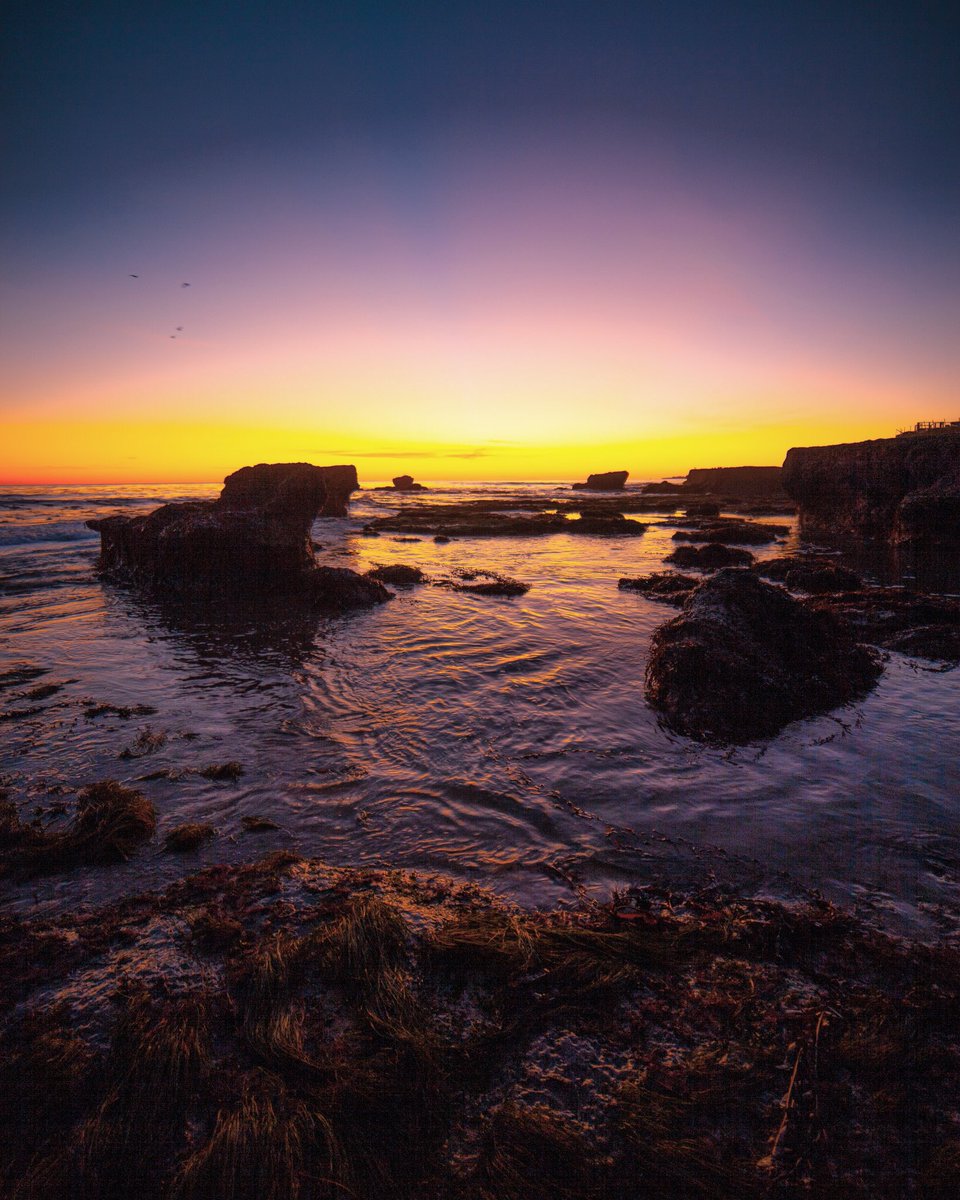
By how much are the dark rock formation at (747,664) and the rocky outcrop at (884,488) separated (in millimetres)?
18312

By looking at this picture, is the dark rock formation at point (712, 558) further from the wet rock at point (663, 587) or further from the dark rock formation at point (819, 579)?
the wet rock at point (663, 587)

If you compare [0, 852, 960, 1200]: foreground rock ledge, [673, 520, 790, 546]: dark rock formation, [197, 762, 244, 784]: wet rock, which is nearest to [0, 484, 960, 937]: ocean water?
[197, 762, 244, 784]: wet rock

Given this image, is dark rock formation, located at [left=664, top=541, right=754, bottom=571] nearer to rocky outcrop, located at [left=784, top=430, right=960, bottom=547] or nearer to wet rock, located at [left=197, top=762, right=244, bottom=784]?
rocky outcrop, located at [left=784, top=430, right=960, bottom=547]

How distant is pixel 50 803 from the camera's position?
15.7 ft

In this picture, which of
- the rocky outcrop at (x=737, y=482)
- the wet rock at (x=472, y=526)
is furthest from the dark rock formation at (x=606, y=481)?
the wet rock at (x=472, y=526)

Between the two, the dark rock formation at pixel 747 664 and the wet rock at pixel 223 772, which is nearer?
the wet rock at pixel 223 772

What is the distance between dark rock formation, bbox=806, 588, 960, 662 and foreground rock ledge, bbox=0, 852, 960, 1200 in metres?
7.10

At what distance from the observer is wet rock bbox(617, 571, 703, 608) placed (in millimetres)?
14062

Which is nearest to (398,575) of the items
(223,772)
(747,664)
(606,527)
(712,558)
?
(747,664)

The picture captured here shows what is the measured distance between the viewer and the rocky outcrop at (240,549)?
46.3ft

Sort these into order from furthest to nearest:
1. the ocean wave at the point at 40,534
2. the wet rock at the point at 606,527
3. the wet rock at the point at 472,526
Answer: the wet rock at the point at 472,526
the wet rock at the point at 606,527
the ocean wave at the point at 40,534

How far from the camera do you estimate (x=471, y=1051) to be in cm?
263

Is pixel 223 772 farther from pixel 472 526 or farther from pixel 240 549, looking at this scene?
pixel 472 526

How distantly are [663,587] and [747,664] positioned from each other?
8207 millimetres
